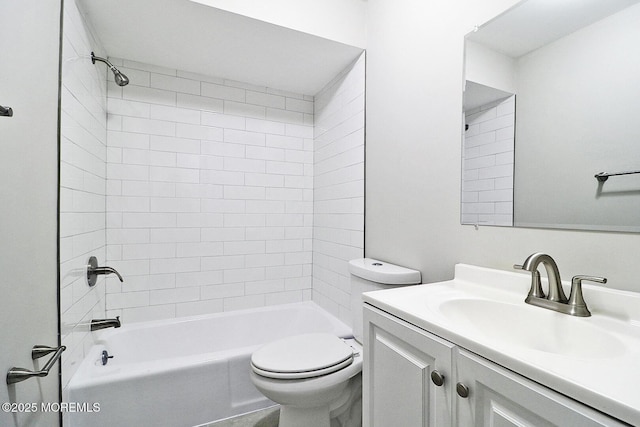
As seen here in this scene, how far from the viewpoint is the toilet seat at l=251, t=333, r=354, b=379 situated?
130 cm

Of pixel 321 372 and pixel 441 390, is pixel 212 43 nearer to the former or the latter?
pixel 321 372

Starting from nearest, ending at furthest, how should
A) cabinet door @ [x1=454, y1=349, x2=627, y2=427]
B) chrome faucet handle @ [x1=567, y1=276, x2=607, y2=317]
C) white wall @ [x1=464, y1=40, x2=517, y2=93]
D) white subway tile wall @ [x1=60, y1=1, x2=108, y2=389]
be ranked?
cabinet door @ [x1=454, y1=349, x2=627, y2=427] < chrome faucet handle @ [x1=567, y1=276, x2=607, y2=317] < white wall @ [x1=464, y1=40, x2=517, y2=93] < white subway tile wall @ [x1=60, y1=1, x2=108, y2=389]

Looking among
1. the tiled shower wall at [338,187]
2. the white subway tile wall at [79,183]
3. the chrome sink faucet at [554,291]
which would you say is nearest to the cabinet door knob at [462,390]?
the chrome sink faucet at [554,291]

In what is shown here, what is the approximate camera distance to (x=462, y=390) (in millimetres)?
668

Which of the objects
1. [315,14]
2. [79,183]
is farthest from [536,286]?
[79,183]

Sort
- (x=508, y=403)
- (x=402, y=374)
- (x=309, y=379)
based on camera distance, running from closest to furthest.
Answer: (x=508, y=403) < (x=402, y=374) < (x=309, y=379)

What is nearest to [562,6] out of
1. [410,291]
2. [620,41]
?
[620,41]

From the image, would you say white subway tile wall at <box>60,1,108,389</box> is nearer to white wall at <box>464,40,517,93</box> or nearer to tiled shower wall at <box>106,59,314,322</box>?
tiled shower wall at <box>106,59,314,322</box>

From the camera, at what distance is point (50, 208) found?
42.6 inches

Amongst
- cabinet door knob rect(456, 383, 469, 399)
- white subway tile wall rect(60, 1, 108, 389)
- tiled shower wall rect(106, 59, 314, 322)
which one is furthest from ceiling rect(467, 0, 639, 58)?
white subway tile wall rect(60, 1, 108, 389)

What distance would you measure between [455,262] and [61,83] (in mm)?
1834

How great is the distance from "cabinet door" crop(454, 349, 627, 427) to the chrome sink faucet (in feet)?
1.17

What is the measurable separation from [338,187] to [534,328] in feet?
4.99

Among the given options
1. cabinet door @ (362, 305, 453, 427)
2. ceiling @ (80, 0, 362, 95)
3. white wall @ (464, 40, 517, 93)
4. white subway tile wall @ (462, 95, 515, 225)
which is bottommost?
cabinet door @ (362, 305, 453, 427)
